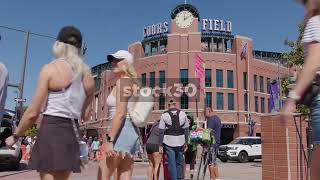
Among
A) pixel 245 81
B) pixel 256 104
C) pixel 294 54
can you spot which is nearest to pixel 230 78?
pixel 245 81

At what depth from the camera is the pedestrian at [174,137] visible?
8469 millimetres

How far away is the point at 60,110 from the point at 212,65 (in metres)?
48.6

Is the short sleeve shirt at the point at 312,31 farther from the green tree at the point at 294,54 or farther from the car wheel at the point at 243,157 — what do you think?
the car wheel at the point at 243,157

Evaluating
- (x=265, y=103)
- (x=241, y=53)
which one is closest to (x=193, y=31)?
(x=241, y=53)

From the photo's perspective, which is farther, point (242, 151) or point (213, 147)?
point (242, 151)

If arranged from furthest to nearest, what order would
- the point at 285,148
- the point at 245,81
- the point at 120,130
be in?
1. the point at 245,81
2. the point at 285,148
3. the point at 120,130

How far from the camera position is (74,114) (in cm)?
368

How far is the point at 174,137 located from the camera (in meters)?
8.55

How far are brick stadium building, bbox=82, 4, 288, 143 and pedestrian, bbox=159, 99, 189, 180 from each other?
40534 mm

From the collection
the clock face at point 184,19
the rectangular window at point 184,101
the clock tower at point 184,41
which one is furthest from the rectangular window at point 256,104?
the clock face at point 184,19

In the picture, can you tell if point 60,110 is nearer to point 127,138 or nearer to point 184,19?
point 127,138

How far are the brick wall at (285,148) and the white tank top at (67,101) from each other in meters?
5.01

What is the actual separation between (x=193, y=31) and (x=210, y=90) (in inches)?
299

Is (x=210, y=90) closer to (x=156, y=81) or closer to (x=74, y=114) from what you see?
(x=156, y=81)
